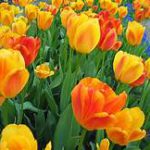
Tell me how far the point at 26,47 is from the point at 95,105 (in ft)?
1.41

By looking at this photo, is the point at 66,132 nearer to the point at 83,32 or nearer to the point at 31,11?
the point at 83,32

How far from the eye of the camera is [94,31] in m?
1.23

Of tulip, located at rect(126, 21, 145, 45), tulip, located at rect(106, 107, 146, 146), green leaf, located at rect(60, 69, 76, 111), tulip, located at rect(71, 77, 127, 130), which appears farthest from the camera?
tulip, located at rect(126, 21, 145, 45)

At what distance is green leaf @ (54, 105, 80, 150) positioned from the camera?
117 cm

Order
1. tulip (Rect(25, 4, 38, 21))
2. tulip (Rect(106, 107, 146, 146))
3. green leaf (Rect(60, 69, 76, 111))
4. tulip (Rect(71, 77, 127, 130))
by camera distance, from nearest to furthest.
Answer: tulip (Rect(71, 77, 127, 130)) < tulip (Rect(106, 107, 146, 146)) < green leaf (Rect(60, 69, 76, 111)) < tulip (Rect(25, 4, 38, 21))

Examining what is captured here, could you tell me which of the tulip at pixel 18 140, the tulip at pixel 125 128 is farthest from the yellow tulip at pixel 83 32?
the tulip at pixel 18 140

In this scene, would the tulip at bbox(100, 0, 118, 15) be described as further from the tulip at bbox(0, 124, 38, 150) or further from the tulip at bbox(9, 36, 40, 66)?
the tulip at bbox(0, 124, 38, 150)

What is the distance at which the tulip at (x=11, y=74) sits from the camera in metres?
0.91

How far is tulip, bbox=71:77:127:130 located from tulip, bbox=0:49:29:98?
0.15m

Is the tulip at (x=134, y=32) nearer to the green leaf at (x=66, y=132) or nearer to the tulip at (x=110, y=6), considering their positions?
the green leaf at (x=66, y=132)

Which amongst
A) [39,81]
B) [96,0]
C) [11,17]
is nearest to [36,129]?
[39,81]

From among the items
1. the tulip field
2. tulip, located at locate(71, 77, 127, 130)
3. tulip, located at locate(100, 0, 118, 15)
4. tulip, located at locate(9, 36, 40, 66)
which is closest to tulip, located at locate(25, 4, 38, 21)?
the tulip field

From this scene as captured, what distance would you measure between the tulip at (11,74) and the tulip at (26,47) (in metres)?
0.21

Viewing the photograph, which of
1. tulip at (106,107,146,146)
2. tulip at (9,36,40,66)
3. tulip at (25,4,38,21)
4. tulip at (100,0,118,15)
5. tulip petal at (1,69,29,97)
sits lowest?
tulip at (100,0,118,15)
